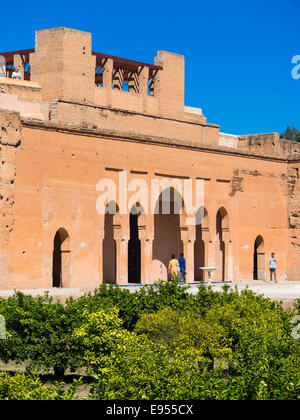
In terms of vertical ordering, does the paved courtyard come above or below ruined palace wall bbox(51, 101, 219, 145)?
below

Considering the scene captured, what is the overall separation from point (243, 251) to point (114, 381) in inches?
774

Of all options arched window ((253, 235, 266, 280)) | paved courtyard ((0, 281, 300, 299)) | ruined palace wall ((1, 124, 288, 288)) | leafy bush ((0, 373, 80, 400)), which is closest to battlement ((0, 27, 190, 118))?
ruined palace wall ((1, 124, 288, 288))

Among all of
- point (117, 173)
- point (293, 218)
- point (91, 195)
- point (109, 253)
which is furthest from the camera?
point (293, 218)

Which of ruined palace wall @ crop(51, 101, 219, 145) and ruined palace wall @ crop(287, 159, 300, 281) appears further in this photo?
ruined palace wall @ crop(287, 159, 300, 281)

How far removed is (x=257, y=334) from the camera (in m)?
13.9

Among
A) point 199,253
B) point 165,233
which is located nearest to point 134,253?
point 165,233

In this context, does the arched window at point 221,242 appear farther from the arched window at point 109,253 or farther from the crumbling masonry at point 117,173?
the arched window at point 109,253

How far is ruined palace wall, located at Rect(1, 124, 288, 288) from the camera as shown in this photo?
23688 mm

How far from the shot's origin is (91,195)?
83.7 ft

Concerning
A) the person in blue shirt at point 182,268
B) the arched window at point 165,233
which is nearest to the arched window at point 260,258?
the arched window at point 165,233

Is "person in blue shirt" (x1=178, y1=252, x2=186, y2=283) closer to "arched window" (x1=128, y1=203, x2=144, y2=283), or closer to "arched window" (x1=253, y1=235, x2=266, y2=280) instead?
"arched window" (x1=128, y1=203, x2=144, y2=283)

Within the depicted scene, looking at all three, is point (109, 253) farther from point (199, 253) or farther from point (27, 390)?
point (27, 390)
